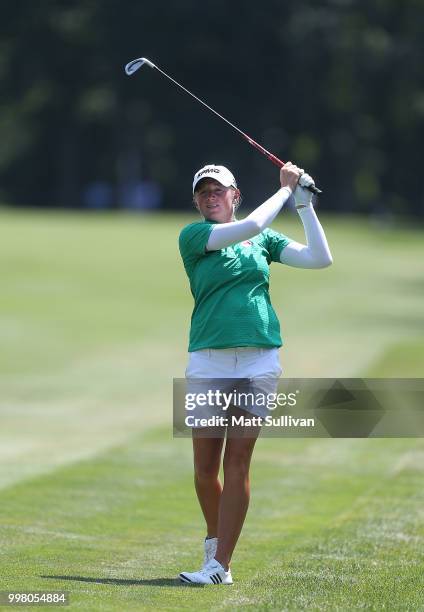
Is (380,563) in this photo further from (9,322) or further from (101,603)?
(9,322)

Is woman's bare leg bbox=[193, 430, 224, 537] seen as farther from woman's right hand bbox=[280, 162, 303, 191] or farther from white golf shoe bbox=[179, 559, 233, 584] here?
woman's right hand bbox=[280, 162, 303, 191]

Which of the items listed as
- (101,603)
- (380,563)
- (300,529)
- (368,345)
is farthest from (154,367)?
(101,603)

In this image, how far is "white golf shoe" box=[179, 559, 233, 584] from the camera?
24.4ft

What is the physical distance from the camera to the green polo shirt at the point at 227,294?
7.37m

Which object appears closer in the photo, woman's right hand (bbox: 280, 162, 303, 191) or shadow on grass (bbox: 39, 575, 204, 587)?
shadow on grass (bbox: 39, 575, 204, 587)

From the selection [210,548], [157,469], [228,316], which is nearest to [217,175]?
[228,316]

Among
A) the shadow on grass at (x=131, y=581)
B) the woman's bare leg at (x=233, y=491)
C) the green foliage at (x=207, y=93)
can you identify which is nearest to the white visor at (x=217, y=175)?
the woman's bare leg at (x=233, y=491)

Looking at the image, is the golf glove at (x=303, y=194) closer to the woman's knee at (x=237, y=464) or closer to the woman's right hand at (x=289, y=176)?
the woman's right hand at (x=289, y=176)

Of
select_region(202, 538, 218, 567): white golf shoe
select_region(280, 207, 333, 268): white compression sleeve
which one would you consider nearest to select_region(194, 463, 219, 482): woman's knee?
select_region(202, 538, 218, 567): white golf shoe

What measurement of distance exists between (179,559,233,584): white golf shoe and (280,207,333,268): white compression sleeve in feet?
5.15

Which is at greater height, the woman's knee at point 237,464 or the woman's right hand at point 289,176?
the woman's right hand at point 289,176

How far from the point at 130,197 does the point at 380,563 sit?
263ft

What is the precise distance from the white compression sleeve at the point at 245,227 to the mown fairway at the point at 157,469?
1691mm

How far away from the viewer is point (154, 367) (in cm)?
2244
